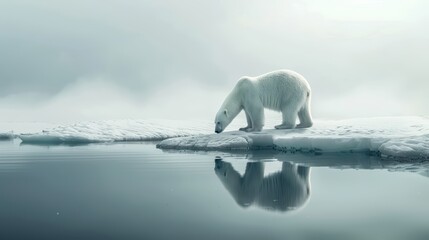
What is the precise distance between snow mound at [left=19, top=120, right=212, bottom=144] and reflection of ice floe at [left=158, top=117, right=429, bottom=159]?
10802mm

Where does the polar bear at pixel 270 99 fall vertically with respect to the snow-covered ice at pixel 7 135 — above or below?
above

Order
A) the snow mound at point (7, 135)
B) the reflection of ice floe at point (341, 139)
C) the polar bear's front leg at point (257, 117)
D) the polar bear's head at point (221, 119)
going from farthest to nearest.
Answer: the snow mound at point (7, 135) → the polar bear's head at point (221, 119) → the polar bear's front leg at point (257, 117) → the reflection of ice floe at point (341, 139)

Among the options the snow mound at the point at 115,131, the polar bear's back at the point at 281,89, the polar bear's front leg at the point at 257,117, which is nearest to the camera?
the polar bear's front leg at the point at 257,117

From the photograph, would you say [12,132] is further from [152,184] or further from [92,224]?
[92,224]

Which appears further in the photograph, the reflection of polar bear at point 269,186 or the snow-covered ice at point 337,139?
the snow-covered ice at point 337,139

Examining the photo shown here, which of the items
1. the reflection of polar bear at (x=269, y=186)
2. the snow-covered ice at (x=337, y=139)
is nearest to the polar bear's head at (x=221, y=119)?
the snow-covered ice at (x=337, y=139)

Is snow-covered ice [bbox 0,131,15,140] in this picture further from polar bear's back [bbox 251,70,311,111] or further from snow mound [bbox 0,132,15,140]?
polar bear's back [bbox 251,70,311,111]

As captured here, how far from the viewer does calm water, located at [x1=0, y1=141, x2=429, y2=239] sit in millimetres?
4055

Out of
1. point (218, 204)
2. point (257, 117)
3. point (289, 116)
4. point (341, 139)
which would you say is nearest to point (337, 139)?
point (341, 139)

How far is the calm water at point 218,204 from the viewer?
4055mm

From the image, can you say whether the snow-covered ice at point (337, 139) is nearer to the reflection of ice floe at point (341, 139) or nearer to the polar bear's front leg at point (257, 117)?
the reflection of ice floe at point (341, 139)

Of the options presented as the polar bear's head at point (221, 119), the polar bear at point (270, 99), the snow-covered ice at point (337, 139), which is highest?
the polar bear at point (270, 99)

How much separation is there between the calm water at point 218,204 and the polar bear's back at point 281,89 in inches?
291

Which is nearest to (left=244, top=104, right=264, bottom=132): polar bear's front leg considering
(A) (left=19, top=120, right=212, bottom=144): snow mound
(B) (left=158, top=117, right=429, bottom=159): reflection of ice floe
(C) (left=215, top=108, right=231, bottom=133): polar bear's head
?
(B) (left=158, top=117, right=429, bottom=159): reflection of ice floe
